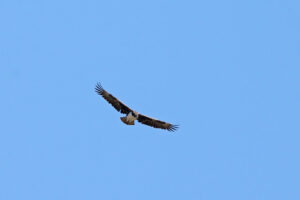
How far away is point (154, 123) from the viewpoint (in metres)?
32.1

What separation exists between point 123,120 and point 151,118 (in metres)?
2.21

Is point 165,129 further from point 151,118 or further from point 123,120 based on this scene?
point 123,120

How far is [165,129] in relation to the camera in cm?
3228

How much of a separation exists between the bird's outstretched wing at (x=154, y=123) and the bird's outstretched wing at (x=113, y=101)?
2.81 feet

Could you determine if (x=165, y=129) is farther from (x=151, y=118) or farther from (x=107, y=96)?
(x=107, y=96)

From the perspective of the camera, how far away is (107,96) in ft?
102

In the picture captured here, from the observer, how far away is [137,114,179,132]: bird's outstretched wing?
1243 inches

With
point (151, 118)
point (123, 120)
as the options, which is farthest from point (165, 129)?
point (123, 120)

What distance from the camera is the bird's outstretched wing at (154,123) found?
31572mm

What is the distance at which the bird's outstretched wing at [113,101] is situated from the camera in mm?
31047

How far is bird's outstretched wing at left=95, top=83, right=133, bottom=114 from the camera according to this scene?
3105cm

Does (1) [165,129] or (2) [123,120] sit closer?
(2) [123,120]

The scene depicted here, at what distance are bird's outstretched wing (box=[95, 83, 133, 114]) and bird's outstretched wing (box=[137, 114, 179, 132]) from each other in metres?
0.86

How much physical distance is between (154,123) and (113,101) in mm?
2613
